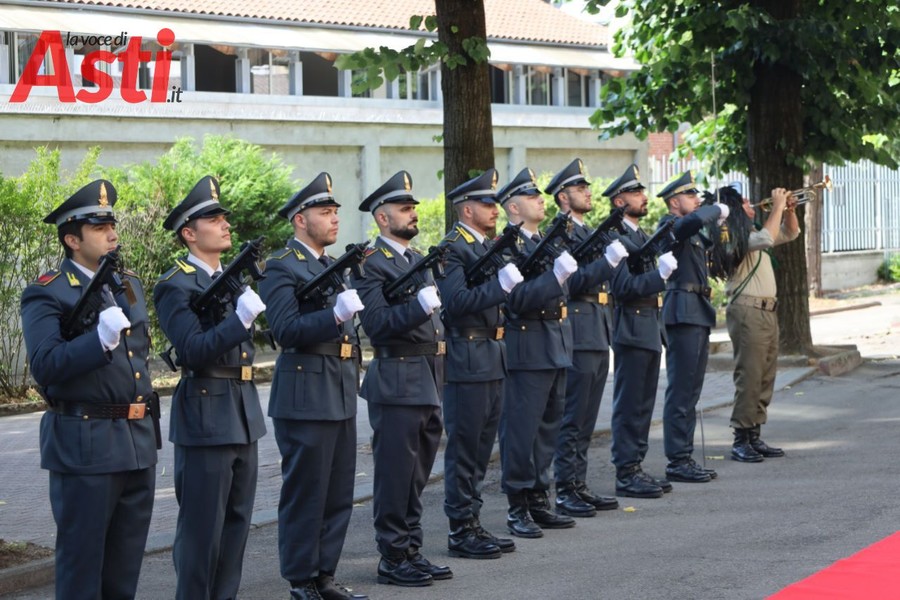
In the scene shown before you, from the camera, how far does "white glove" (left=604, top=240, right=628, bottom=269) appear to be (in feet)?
27.7

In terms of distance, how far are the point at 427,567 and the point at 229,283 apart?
86.2 inches

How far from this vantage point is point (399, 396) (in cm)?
729

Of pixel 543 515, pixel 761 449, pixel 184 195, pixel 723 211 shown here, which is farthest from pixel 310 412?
pixel 184 195

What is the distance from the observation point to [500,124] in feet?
103

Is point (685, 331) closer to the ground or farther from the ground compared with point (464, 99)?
closer to the ground

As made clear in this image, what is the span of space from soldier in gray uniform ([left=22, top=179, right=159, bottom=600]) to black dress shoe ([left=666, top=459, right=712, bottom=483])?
A: 5093mm

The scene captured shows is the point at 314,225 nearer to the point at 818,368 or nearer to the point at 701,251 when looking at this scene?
the point at 701,251

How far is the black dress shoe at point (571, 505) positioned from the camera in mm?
8844

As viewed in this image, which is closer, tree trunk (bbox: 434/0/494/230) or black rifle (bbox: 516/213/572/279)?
black rifle (bbox: 516/213/572/279)

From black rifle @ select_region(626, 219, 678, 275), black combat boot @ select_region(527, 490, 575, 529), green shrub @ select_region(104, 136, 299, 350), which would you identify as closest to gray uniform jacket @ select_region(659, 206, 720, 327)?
black rifle @ select_region(626, 219, 678, 275)

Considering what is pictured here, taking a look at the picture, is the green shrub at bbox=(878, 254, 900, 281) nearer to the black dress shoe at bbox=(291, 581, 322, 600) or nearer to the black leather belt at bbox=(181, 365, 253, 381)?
the black dress shoe at bbox=(291, 581, 322, 600)

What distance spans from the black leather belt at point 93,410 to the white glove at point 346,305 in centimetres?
109

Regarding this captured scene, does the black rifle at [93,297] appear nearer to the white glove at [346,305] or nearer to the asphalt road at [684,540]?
the white glove at [346,305]

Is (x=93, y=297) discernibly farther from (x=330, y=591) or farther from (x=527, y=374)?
(x=527, y=374)
